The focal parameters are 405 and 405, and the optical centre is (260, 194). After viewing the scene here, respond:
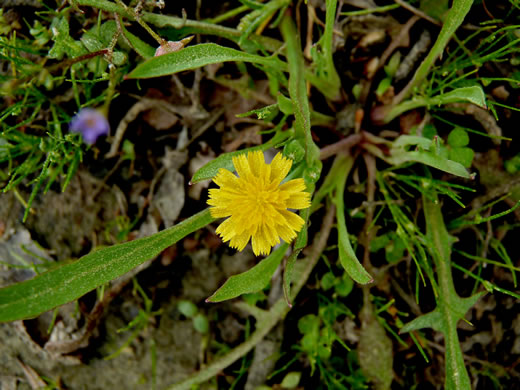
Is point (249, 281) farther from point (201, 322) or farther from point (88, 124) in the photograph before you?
point (88, 124)

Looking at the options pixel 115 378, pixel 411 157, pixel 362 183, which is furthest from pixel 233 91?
pixel 115 378

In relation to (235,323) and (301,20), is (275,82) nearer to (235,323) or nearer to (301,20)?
(301,20)

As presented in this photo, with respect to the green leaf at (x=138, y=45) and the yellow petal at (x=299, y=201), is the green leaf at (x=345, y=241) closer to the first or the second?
the yellow petal at (x=299, y=201)

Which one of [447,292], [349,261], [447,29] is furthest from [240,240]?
[447,29]

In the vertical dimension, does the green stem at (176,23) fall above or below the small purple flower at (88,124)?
above

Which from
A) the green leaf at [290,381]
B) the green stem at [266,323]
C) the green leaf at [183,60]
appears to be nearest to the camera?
the green leaf at [183,60]

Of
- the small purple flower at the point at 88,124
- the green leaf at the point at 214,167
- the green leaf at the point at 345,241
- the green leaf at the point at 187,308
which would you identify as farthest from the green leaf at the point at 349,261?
the small purple flower at the point at 88,124
